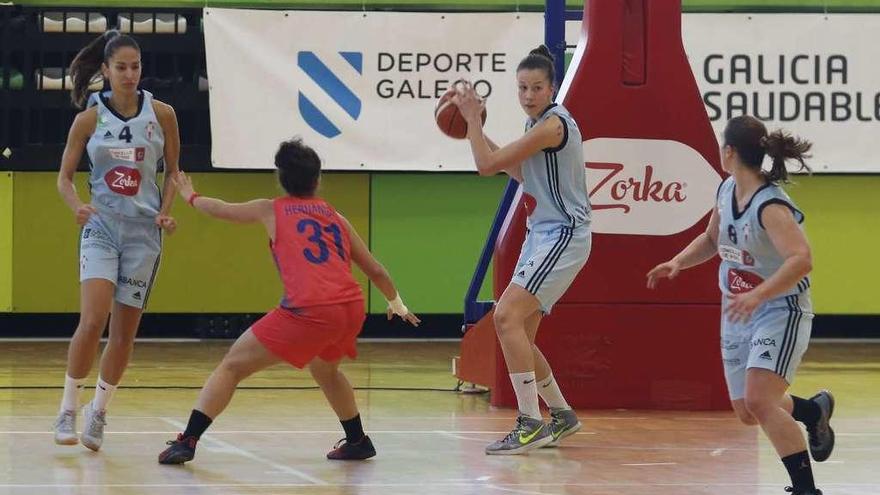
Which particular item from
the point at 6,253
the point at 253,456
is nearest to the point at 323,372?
the point at 253,456

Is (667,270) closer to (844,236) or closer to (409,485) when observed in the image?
(409,485)

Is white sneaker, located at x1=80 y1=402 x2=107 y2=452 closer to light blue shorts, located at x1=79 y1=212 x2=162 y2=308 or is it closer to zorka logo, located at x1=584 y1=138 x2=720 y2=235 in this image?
light blue shorts, located at x1=79 y1=212 x2=162 y2=308

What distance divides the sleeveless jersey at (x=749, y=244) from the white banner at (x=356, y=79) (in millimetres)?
7015

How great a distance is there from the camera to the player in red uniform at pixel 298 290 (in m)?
6.57

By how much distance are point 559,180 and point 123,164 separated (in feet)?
6.67

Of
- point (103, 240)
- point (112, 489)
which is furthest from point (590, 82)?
point (112, 489)

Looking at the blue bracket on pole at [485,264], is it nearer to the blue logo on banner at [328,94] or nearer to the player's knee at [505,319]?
the player's knee at [505,319]

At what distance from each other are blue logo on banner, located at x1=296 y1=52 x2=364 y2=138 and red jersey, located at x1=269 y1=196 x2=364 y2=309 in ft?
20.5

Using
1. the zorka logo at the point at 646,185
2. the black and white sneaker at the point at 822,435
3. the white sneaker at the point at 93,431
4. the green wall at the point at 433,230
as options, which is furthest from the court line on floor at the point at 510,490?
the green wall at the point at 433,230

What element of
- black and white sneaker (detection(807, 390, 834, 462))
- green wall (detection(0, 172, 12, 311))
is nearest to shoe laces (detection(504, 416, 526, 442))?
black and white sneaker (detection(807, 390, 834, 462))

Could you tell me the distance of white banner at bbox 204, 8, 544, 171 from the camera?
12891 millimetres

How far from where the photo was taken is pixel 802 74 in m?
13.3

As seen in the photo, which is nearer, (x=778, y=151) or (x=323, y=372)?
(x=778, y=151)

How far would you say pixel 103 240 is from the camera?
713cm
